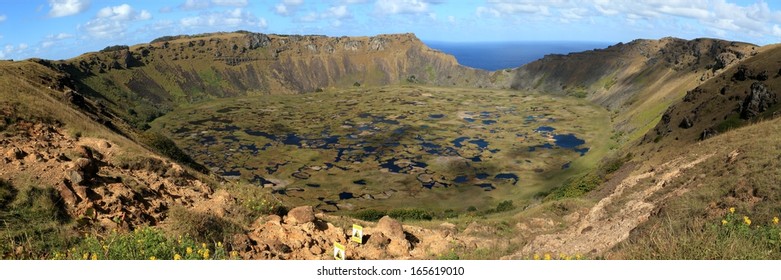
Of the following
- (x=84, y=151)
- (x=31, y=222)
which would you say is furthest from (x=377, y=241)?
(x=84, y=151)

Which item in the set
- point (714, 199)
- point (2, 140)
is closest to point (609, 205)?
point (714, 199)

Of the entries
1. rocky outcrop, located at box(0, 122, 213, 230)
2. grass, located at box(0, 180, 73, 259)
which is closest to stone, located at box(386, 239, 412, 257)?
rocky outcrop, located at box(0, 122, 213, 230)

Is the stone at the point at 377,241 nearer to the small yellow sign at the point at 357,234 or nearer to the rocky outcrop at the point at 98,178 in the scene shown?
the small yellow sign at the point at 357,234

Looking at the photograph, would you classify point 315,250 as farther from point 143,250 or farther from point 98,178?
point 98,178

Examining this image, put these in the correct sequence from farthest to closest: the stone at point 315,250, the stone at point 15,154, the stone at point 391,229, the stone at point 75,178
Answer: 1. the stone at point 391,229
2. the stone at point 15,154
3. the stone at point 75,178
4. the stone at point 315,250

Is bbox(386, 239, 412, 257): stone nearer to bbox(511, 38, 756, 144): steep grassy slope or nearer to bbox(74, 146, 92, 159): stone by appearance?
bbox(74, 146, 92, 159): stone

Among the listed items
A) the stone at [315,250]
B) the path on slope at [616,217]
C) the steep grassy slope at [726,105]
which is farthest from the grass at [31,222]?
the steep grassy slope at [726,105]
